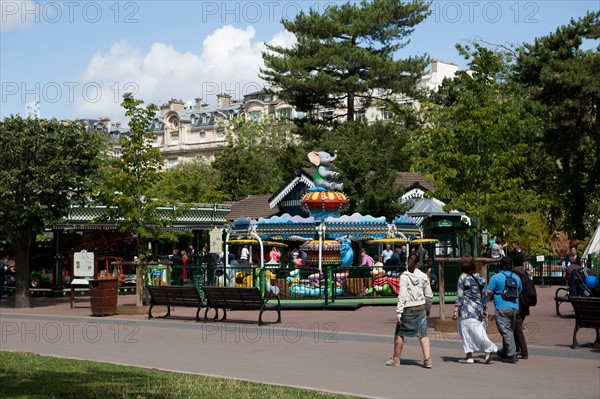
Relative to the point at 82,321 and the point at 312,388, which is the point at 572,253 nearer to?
the point at 82,321

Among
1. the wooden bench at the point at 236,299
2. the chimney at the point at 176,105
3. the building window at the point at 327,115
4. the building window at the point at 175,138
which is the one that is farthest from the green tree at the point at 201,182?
the chimney at the point at 176,105

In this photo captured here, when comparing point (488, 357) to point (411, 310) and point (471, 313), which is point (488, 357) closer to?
point (471, 313)

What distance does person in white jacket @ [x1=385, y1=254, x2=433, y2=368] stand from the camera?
525 inches

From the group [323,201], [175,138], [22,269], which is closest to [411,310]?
[323,201]

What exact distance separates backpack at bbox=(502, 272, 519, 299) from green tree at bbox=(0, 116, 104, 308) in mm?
17290

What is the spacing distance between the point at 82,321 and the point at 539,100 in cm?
A: 2776

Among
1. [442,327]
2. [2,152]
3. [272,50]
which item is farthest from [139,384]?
[272,50]

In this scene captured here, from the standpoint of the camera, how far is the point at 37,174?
27.8m

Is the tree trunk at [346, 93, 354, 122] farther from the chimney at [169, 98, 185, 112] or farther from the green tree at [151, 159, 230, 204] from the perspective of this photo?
the chimney at [169, 98, 185, 112]

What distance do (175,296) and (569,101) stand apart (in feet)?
81.6

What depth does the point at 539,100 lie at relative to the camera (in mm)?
42938

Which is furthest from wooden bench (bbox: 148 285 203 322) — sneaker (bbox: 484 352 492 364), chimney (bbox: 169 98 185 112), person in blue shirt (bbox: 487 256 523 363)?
chimney (bbox: 169 98 185 112)

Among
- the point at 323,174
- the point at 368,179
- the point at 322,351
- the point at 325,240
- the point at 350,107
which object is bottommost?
the point at 322,351

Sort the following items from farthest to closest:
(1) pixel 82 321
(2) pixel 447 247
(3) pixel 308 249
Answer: (2) pixel 447 247, (3) pixel 308 249, (1) pixel 82 321
